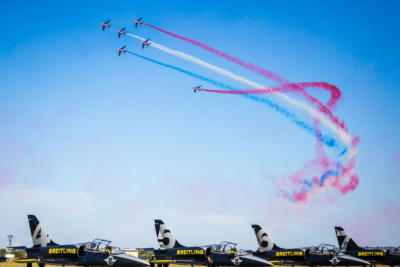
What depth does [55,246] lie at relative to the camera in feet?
147

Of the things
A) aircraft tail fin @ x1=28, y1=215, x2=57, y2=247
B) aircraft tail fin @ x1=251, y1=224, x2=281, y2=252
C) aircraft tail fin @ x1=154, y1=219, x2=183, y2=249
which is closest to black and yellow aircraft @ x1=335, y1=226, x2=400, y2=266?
aircraft tail fin @ x1=251, y1=224, x2=281, y2=252

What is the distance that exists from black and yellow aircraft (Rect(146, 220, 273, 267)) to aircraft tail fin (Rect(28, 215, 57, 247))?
12.1m

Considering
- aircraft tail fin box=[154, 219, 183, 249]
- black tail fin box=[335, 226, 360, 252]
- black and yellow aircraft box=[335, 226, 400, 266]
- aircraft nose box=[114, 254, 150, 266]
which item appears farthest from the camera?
black tail fin box=[335, 226, 360, 252]

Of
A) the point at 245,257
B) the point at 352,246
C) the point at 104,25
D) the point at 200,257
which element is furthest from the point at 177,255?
the point at 104,25

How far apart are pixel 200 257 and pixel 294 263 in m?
11.2

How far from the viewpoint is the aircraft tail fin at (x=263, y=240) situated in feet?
177

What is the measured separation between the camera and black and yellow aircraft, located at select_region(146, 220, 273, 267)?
46.3 m

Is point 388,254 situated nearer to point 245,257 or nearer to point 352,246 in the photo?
point 352,246

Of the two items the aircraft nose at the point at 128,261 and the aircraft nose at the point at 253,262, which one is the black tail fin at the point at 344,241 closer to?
the aircraft nose at the point at 253,262

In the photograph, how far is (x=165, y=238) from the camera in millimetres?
53875

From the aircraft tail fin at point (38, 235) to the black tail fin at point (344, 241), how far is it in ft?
125

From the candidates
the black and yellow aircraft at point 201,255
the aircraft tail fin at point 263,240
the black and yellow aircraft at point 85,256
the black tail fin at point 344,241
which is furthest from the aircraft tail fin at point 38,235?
the black tail fin at point 344,241

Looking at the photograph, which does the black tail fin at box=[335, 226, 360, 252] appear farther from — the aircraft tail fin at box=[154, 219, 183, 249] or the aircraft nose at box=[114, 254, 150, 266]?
the aircraft nose at box=[114, 254, 150, 266]

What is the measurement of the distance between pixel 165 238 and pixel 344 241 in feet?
83.0
